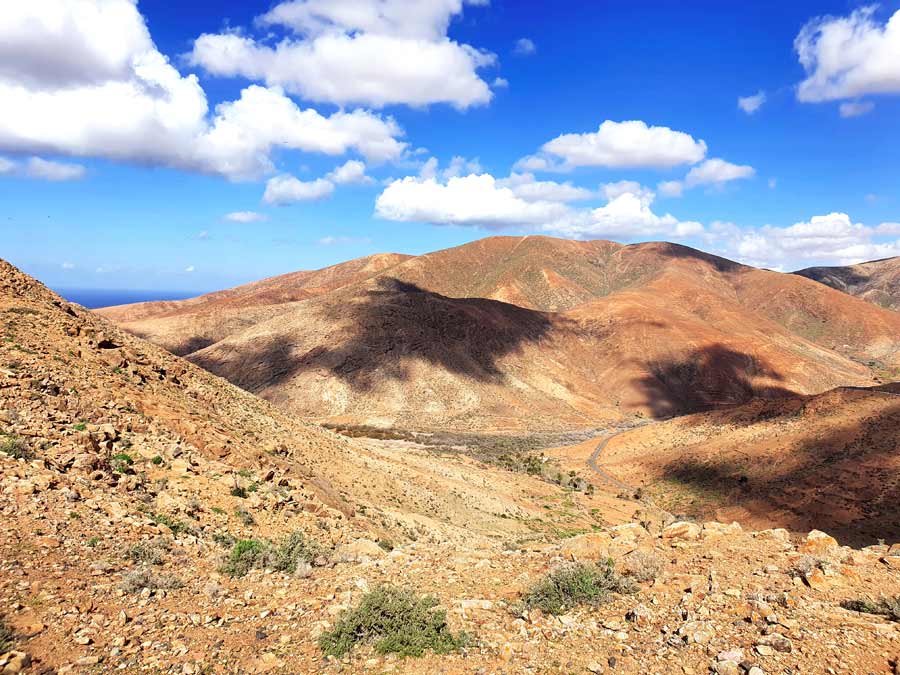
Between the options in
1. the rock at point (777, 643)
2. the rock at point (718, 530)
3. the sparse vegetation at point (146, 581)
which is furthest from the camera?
the rock at point (718, 530)

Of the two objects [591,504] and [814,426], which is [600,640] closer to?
[591,504]

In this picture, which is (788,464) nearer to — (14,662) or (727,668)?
(727,668)

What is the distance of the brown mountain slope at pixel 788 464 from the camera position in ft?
100.0

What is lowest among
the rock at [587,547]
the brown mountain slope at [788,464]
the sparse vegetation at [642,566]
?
the brown mountain slope at [788,464]

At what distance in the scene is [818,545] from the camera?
9422 millimetres

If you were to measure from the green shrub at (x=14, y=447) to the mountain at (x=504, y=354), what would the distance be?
59.1m

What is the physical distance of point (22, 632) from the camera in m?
5.80

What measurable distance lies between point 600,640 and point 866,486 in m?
35.7

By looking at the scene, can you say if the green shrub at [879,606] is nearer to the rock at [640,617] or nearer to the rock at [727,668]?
the rock at [727,668]

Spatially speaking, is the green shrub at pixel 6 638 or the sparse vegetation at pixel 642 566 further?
the sparse vegetation at pixel 642 566

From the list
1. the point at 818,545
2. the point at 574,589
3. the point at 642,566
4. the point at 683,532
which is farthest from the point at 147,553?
the point at 818,545

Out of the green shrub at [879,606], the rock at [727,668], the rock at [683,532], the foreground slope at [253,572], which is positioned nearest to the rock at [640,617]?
the foreground slope at [253,572]

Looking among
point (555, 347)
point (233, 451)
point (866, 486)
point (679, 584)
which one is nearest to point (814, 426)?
point (866, 486)

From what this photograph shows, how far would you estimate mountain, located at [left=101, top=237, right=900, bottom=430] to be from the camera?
247ft
